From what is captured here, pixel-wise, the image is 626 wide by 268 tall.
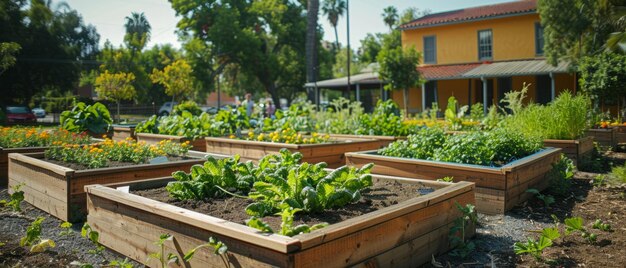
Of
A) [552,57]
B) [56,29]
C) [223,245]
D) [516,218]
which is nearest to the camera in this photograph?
[223,245]

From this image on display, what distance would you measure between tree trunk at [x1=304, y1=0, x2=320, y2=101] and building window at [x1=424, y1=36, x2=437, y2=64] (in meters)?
6.60

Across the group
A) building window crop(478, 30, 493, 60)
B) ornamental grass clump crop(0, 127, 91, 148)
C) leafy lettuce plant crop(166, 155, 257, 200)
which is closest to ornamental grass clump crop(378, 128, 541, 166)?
leafy lettuce plant crop(166, 155, 257, 200)

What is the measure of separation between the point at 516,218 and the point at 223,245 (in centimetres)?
347

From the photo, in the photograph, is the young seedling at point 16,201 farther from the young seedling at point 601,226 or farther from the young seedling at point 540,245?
the young seedling at point 601,226

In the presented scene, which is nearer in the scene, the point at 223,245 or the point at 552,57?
the point at 223,245

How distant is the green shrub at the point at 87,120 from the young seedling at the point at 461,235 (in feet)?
28.4

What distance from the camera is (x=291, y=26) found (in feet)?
136

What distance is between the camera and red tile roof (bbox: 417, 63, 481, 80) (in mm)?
24344

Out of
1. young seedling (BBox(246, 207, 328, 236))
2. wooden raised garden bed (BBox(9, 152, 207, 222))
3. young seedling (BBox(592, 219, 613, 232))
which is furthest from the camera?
wooden raised garden bed (BBox(9, 152, 207, 222))

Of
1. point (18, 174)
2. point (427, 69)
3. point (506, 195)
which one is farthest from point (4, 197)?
point (427, 69)

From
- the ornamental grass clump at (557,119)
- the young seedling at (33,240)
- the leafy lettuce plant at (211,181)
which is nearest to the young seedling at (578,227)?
the leafy lettuce plant at (211,181)

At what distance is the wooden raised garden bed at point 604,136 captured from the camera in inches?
411

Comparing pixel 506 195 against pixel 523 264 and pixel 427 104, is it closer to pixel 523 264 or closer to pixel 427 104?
pixel 523 264

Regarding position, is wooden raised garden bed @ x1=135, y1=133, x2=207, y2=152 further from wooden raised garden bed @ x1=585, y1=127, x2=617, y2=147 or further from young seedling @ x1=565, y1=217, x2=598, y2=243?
wooden raised garden bed @ x1=585, y1=127, x2=617, y2=147
